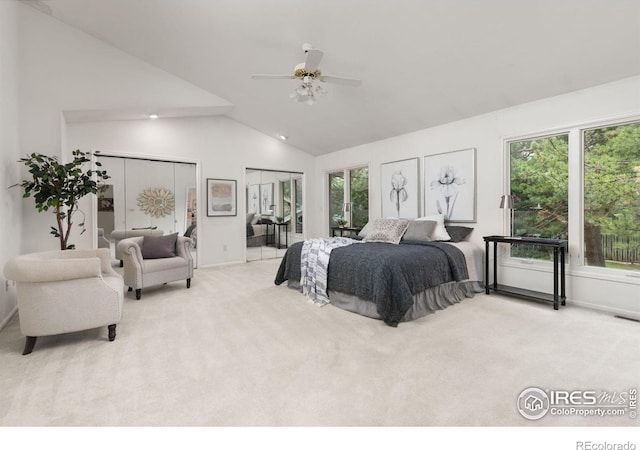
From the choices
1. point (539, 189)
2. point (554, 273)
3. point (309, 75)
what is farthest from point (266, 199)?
point (554, 273)

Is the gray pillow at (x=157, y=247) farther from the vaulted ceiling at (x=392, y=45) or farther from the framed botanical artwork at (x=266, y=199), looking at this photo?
the framed botanical artwork at (x=266, y=199)

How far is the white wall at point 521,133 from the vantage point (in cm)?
321

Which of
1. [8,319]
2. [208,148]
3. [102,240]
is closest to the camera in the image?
[8,319]

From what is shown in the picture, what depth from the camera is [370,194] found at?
242 inches

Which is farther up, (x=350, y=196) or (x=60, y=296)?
(x=350, y=196)

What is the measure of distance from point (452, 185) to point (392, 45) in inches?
89.5

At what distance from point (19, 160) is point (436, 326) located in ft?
16.6

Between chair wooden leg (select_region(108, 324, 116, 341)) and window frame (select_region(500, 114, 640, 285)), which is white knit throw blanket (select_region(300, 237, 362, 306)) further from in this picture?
window frame (select_region(500, 114, 640, 285))

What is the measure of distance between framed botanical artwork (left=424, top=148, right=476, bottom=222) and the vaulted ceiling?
1.98 feet

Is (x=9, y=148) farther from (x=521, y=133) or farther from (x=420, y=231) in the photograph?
(x=521, y=133)

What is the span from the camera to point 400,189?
5.52 metres

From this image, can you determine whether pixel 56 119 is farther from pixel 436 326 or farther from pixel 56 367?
Result: pixel 436 326

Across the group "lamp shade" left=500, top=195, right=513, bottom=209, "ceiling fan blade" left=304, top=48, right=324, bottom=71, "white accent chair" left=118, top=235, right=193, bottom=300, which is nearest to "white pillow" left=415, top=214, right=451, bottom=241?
"lamp shade" left=500, top=195, right=513, bottom=209

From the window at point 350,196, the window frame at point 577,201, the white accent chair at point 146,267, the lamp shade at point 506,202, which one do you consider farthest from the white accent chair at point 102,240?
the window frame at point 577,201
